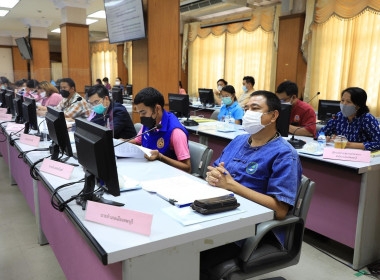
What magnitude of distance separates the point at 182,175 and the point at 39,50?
10.4 m

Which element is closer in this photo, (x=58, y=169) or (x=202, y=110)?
(x=58, y=169)

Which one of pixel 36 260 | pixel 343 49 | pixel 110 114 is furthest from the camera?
pixel 343 49

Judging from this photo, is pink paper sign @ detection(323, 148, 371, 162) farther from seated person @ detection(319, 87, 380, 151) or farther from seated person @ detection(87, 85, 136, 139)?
seated person @ detection(87, 85, 136, 139)

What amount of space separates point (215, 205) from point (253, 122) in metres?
0.55

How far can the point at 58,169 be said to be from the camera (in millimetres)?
1756

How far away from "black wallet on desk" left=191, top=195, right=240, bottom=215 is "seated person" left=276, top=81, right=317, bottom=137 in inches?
85.0

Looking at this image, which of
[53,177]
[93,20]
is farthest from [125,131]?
[93,20]

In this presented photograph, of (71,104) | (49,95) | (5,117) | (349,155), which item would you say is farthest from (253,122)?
(49,95)

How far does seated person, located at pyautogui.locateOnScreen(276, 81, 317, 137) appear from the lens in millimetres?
3252

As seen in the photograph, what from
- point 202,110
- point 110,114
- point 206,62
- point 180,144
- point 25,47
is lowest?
point 202,110

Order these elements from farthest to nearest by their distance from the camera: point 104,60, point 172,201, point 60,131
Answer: point 104,60 → point 60,131 → point 172,201

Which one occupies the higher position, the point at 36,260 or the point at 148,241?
the point at 148,241

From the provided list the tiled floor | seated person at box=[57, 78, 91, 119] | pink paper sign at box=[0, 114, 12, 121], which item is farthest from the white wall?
the tiled floor

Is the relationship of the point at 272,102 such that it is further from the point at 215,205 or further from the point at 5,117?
the point at 5,117
